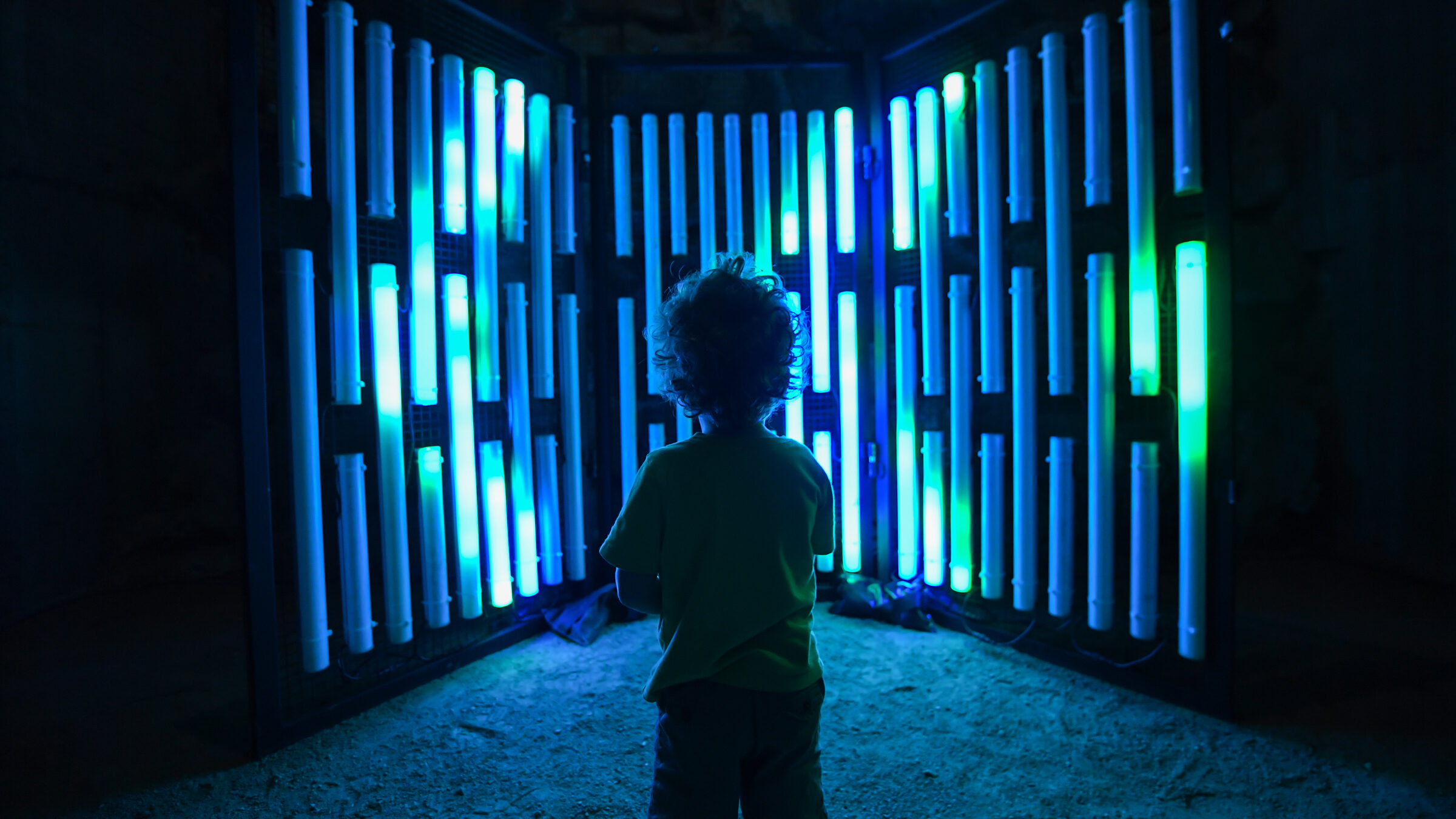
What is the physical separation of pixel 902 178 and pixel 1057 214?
2.53ft

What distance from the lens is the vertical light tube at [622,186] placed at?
3.63 meters

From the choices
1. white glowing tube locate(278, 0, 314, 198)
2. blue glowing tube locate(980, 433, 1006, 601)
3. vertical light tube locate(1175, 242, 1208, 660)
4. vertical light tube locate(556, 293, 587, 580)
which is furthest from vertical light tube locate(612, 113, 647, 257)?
vertical light tube locate(1175, 242, 1208, 660)

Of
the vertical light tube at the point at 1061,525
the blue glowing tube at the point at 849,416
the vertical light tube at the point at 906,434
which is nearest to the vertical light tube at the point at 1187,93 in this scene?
the vertical light tube at the point at 1061,525

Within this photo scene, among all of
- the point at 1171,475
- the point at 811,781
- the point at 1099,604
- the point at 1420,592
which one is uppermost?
the point at 1171,475

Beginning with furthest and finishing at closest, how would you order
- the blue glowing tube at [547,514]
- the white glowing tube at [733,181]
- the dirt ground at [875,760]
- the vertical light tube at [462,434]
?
1. the white glowing tube at [733,181]
2. the blue glowing tube at [547,514]
3. the vertical light tube at [462,434]
4. the dirt ground at [875,760]

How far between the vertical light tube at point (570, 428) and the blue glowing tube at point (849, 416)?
130 cm

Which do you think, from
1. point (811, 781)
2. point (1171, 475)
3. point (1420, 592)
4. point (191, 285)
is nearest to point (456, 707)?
point (811, 781)

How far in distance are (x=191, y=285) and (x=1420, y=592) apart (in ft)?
24.7

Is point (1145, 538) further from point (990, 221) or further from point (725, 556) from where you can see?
point (725, 556)

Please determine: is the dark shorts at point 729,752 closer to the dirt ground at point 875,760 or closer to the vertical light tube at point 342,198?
the dirt ground at point 875,760

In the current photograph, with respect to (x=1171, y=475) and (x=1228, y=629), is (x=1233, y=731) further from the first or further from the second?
(x=1171, y=475)

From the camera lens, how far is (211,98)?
4684 millimetres

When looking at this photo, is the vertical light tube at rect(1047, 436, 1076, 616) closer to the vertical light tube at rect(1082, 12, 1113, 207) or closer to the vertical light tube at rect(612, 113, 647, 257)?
the vertical light tube at rect(1082, 12, 1113, 207)

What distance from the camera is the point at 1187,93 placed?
99.3 inches
